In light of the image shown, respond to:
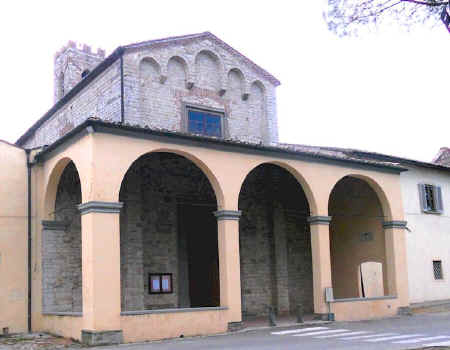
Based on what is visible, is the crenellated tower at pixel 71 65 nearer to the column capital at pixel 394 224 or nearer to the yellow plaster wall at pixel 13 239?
the yellow plaster wall at pixel 13 239

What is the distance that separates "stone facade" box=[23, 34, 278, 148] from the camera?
17438 mm

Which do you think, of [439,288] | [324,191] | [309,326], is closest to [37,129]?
[324,191]

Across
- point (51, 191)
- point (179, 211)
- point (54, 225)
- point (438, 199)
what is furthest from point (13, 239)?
point (438, 199)

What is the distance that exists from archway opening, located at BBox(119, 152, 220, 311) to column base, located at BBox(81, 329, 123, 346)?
344 cm

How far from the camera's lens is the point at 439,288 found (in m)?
21.6

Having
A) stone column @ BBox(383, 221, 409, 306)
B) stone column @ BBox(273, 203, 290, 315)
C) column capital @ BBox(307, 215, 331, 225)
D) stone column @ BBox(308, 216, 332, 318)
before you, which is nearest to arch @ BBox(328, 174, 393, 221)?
stone column @ BBox(383, 221, 409, 306)

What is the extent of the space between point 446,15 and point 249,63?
441 inches

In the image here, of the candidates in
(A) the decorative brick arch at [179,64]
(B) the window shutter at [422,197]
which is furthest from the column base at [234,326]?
(B) the window shutter at [422,197]

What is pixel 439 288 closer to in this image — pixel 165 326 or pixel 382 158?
pixel 382 158

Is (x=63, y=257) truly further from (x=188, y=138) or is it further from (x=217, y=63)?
(x=217, y=63)

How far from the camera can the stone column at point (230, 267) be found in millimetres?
14086

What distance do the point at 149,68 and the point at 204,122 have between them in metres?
2.37

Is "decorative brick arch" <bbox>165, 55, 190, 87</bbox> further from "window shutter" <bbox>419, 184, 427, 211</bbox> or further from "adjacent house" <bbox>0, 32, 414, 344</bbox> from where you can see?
"window shutter" <bbox>419, 184, 427, 211</bbox>

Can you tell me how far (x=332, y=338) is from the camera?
493 inches
